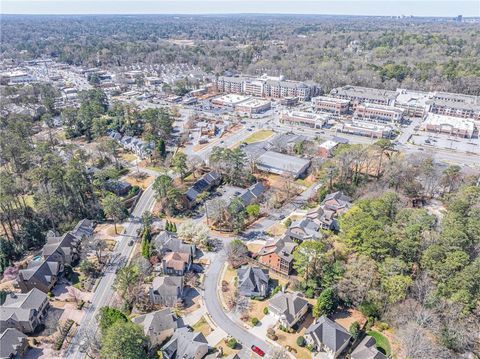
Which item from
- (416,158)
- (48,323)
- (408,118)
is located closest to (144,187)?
(48,323)

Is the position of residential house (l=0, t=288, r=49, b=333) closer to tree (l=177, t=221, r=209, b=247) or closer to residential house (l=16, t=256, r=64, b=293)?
residential house (l=16, t=256, r=64, b=293)

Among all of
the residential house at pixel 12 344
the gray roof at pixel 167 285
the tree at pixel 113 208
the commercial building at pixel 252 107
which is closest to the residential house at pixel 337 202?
the gray roof at pixel 167 285

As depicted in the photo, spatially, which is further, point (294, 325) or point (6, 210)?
point (6, 210)

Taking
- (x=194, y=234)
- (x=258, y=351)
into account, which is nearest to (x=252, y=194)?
(x=194, y=234)

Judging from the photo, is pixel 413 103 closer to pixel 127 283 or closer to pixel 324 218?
pixel 324 218

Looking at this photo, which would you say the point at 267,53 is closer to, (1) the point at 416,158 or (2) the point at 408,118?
(2) the point at 408,118

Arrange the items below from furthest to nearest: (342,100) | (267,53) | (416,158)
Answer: (267,53)
(342,100)
(416,158)
